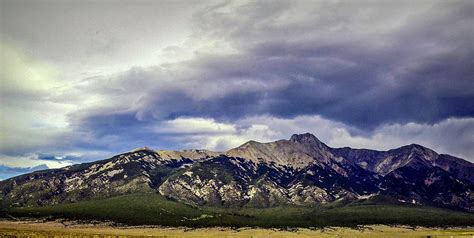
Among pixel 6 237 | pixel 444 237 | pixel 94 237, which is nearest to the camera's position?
pixel 6 237

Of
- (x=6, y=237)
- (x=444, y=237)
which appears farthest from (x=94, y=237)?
(x=444, y=237)

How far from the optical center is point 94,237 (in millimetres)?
80812

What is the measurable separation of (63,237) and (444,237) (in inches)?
3311

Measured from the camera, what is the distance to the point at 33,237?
77.8 m

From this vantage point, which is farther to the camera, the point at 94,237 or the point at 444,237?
the point at 444,237

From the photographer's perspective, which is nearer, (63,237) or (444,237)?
(63,237)

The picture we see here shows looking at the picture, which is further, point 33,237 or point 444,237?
point 444,237

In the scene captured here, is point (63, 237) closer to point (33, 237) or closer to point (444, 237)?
point (33, 237)

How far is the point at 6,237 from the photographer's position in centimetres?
7569

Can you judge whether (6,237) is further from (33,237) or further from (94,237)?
(94,237)

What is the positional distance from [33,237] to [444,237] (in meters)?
88.7

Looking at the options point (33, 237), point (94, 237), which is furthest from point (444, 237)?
point (33, 237)

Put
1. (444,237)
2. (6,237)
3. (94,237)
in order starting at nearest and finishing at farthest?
(6,237) < (94,237) < (444,237)

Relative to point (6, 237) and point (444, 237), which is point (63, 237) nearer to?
point (6, 237)
